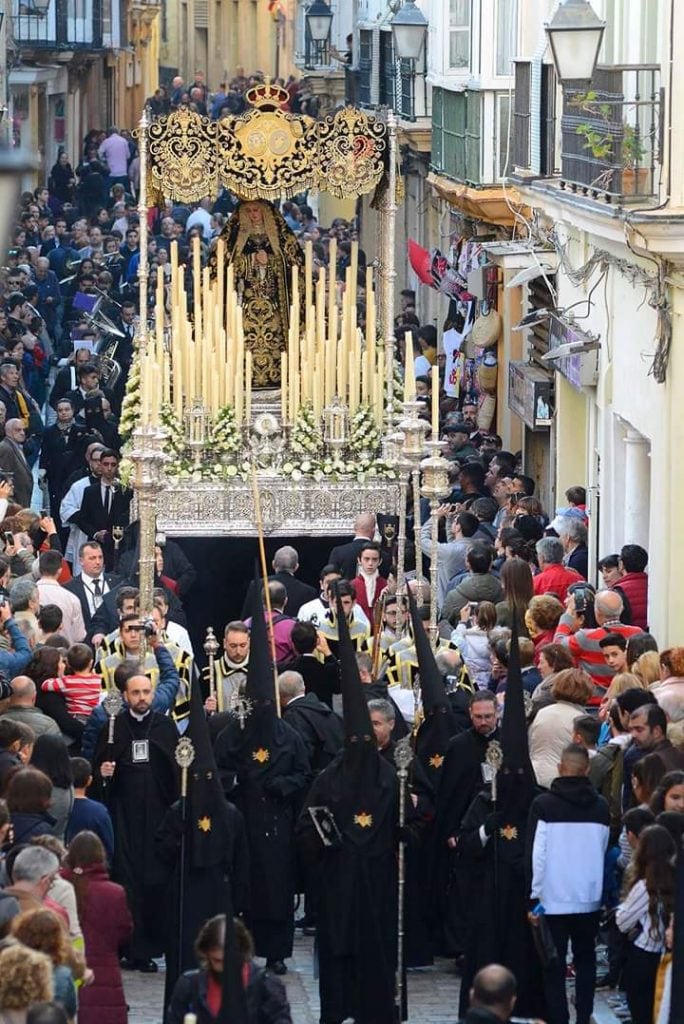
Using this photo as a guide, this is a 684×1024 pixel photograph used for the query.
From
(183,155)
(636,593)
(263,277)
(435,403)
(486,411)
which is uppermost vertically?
(183,155)

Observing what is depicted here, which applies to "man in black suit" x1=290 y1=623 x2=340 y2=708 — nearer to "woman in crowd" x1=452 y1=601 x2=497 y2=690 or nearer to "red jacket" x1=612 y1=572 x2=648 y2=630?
"woman in crowd" x1=452 y1=601 x2=497 y2=690

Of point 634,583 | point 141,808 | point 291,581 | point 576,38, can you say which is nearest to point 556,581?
point 634,583

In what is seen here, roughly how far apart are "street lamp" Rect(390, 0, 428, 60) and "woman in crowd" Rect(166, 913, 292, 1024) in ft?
65.5

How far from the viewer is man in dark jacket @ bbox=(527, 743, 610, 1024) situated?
37.4 feet

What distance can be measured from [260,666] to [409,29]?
54.1ft

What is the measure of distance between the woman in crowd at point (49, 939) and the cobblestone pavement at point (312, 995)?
2.61 meters

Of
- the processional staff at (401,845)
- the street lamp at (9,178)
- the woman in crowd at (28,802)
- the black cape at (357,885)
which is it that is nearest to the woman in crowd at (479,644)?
the processional staff at (401,845)

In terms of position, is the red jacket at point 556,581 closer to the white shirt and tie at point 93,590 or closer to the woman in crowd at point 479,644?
the woman in crowd at point 479,644

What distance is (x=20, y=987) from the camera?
8.70 m

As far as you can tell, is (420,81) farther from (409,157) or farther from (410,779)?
(410,779)

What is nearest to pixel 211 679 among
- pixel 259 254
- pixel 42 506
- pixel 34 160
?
pixel 259 254

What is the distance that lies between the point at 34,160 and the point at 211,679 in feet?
24.9

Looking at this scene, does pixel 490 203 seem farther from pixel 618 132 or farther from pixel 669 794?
pixel 669 794

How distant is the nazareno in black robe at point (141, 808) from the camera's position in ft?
41.6
